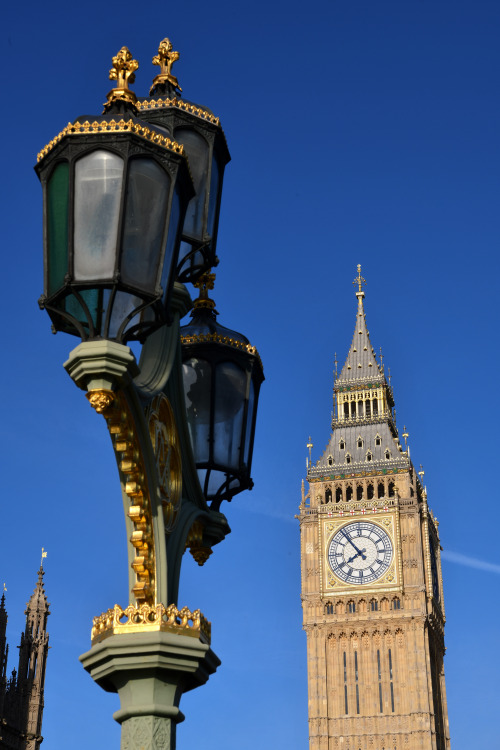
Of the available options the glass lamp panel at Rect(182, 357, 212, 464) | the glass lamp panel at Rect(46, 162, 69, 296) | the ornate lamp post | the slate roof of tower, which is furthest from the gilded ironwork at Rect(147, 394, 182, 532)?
the slate roof of tower

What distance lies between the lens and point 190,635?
4.27 metres

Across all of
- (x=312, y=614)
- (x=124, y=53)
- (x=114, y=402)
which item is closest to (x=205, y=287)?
(x=124, y=53)

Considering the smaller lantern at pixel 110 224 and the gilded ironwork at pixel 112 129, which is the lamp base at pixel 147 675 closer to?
the smaller lantern at pixel 110 224

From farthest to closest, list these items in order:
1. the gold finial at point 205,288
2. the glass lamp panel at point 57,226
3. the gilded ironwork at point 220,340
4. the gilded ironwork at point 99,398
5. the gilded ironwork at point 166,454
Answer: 1. the gold finial at point 205,288
2. the gilded ironwork at point 220,340
3. the gilded ironwork at point 166,454
4. the glass lamp panel at point 57,226
5. the gilded ironwork at point 99,398

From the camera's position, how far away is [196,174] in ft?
18.5

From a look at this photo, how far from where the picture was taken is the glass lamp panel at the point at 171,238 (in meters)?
4.18

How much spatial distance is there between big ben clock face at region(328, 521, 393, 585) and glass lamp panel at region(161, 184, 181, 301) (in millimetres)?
56034

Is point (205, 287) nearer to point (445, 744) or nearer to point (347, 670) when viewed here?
point (347, 670)

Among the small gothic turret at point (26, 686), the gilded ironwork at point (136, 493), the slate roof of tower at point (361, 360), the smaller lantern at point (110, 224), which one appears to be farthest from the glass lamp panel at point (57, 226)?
the slate roof of tower at point (361, 360)

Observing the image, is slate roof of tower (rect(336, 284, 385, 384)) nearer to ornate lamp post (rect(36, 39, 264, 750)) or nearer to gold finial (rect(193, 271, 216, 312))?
gold finial (rect(193, 271, 216, 312))

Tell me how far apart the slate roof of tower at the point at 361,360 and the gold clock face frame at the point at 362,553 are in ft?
34.1

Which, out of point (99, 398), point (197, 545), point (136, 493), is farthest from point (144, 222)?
point (197, 545)

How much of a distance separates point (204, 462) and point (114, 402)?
1.71 m

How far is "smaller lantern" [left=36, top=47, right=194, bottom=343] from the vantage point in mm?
4027
